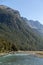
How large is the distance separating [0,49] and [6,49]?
1860 centimetres

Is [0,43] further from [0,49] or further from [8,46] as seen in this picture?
[8,46]

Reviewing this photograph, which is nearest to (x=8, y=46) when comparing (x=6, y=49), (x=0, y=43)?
(x=6, y=49)

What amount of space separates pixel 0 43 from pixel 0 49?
7.43 meters

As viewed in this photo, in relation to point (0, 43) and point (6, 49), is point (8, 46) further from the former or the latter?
point (0, 43)

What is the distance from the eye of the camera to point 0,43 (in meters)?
178

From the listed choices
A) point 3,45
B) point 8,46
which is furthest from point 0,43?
point 8,46

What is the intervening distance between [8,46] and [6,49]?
28.5 ft

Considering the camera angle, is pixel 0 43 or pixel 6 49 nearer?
pixel 0 43

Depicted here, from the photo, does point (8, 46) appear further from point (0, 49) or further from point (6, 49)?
point (0, 49)

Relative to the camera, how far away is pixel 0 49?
172 metres

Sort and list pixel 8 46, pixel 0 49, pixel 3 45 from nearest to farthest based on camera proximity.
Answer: pixel 0 49 < pixel 3 45 < pixel 8 46

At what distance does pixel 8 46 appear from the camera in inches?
7825

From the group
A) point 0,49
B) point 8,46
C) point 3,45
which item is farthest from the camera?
point 8,46

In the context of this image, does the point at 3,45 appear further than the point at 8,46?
No
